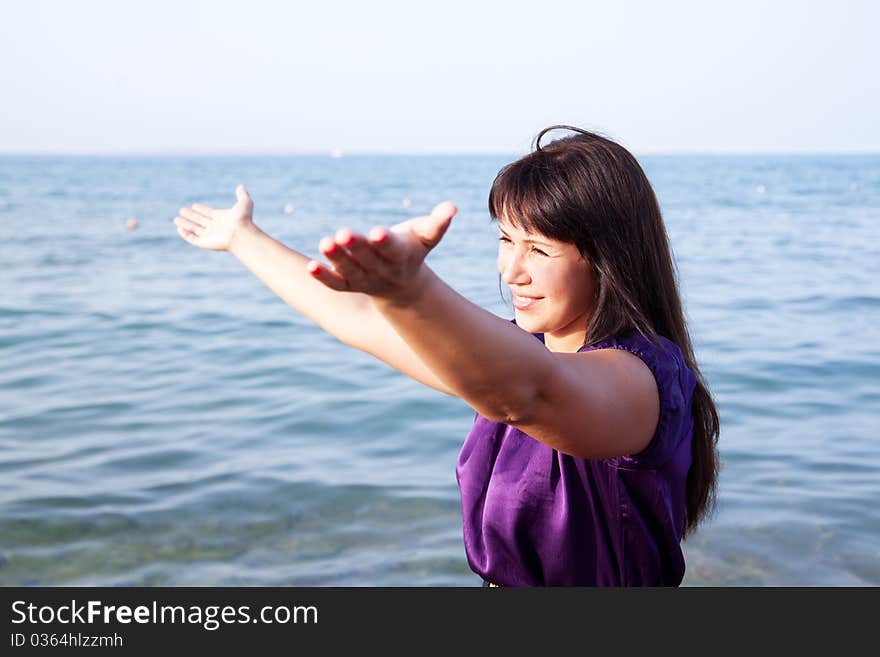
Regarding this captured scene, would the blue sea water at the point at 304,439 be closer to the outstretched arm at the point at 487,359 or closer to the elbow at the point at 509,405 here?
the outstretched arm at the point at 487,359

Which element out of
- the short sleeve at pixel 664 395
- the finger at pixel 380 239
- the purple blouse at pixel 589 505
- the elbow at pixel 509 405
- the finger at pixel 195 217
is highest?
the finger at pixel 380 239

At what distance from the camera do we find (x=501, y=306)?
1195cm

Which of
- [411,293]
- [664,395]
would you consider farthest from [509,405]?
[664,395]

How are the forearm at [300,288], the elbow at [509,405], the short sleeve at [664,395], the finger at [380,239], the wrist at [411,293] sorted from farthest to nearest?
the forearm at [300,288], the short sleeve at [664,395], the elbow at [509,405], the wrist at [411,293], the finger at [380,239]

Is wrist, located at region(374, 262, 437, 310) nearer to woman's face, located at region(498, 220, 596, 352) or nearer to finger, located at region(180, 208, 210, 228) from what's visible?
woman's face, located at region(498, 220, 596, 352)

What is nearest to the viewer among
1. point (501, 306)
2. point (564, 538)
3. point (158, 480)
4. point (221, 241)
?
point (564, 538)

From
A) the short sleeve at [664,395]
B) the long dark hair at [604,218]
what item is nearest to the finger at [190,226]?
the long dark hair at [604,218]

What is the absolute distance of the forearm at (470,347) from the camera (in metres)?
1.51

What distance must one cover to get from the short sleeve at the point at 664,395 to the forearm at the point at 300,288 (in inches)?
22.1

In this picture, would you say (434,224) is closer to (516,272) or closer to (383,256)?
(383,256)

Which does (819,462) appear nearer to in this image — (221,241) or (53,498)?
(53,498)

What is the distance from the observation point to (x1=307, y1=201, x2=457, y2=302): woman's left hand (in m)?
1.35

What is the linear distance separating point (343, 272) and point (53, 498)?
5215 millimetres
